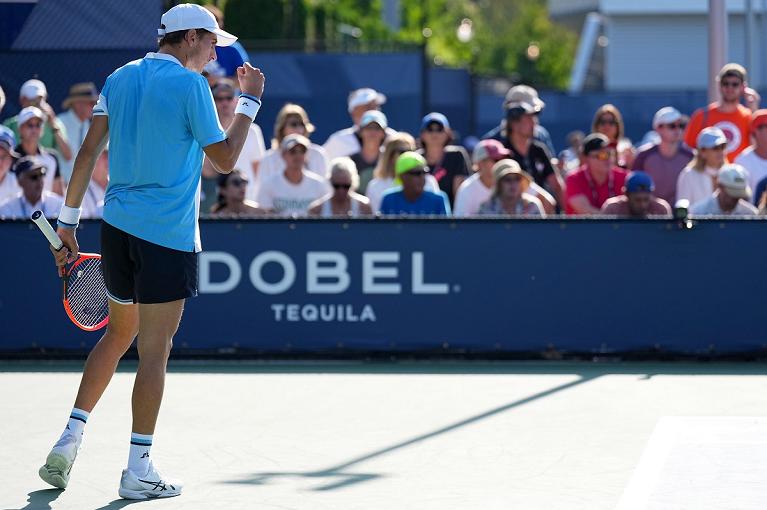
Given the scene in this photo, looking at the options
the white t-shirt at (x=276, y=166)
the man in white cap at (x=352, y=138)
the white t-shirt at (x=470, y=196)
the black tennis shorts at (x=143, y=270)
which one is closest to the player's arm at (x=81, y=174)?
the black tennis shorts at (x=143, y=270)

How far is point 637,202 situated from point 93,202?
4.11 m

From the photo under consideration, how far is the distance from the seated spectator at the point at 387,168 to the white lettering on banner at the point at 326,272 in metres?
1.44

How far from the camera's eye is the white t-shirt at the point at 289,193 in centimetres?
1198

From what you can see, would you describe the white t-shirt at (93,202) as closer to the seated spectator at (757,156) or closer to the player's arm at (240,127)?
the seated spectator at (757,156)

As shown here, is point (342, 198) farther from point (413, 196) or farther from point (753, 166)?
point (753, 166)

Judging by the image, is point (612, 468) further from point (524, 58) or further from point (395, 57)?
point (524, 58)

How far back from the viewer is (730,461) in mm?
6805

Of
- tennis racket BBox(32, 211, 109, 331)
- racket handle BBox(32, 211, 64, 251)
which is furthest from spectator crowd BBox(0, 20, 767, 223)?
racket handle BBox(32, 211, 64, 251)

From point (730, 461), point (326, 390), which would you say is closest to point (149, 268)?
point (730, 461)

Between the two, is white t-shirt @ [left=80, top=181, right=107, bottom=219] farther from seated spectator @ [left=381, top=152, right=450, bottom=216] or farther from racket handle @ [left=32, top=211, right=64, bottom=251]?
racket handle @ [left=32, top=211, right=64, bottom=251]

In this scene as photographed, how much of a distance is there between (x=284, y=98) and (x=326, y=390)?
10438mm

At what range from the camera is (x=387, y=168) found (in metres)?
12.2

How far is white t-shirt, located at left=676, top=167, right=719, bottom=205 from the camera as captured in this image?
11.9 metres

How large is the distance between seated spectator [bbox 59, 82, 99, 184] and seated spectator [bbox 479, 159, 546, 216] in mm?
3803
